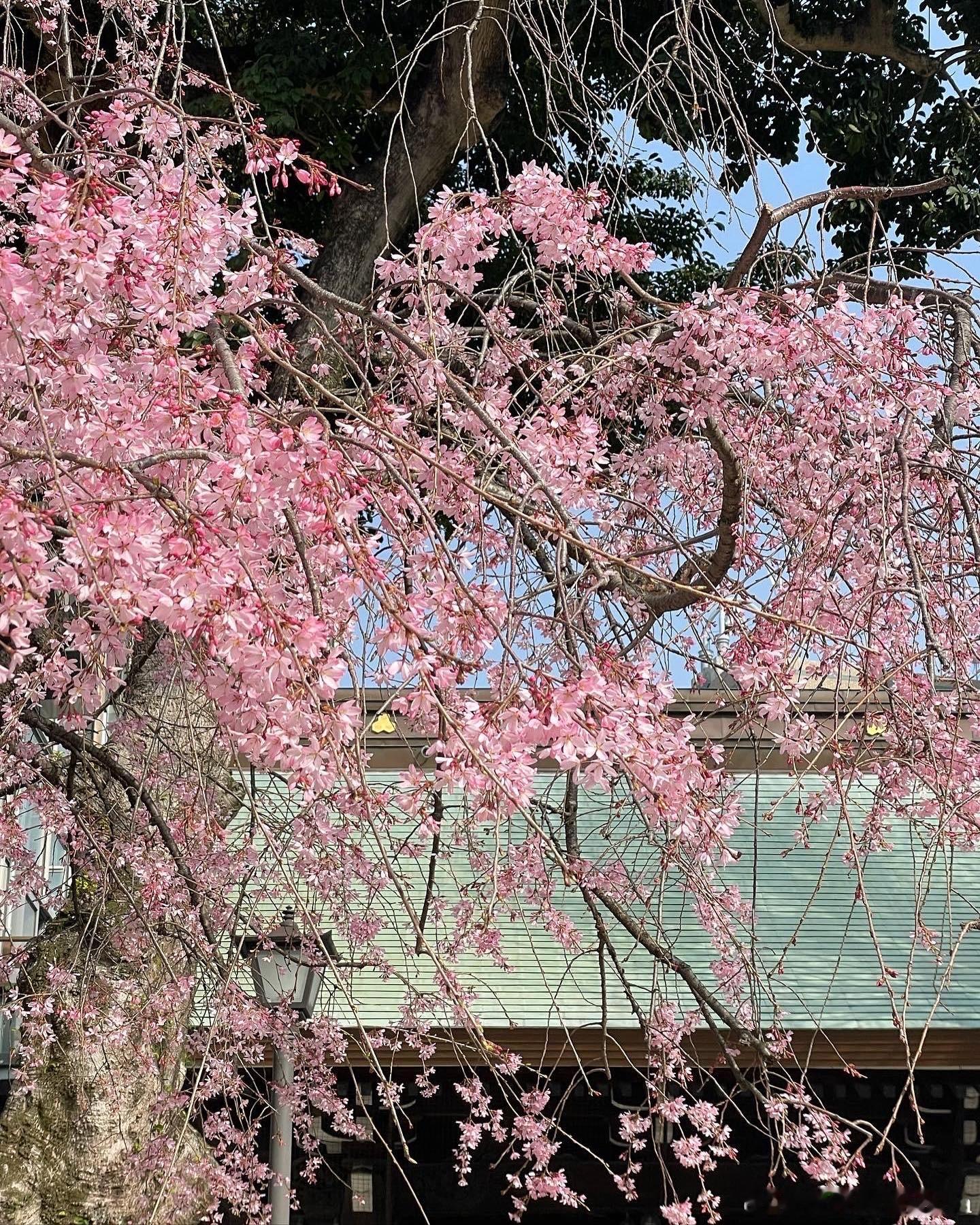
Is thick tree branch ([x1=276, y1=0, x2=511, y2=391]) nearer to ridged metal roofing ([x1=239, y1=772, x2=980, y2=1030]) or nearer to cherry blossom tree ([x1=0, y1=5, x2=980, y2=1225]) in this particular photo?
cherry blossom tree ([x1=0, y1=5, x2=980, y2=1225])

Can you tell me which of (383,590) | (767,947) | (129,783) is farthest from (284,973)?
(383,590)

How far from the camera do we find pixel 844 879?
6.84 m

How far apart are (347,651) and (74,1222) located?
2.99 meters

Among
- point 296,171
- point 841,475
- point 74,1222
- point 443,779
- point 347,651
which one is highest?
point 296,171

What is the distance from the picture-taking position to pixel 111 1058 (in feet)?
13.9

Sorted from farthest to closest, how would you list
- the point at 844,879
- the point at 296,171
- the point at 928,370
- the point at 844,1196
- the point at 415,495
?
the point at 844,879
the point at 844,1196
the point at 928,370
the point at 296,171
the point at 415,495

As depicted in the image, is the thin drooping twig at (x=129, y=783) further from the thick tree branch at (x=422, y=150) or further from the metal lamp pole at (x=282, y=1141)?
the thick tree branch at (x=422, y=150)

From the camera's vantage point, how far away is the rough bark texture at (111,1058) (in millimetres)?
4148

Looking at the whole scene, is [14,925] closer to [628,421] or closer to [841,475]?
[628,421]

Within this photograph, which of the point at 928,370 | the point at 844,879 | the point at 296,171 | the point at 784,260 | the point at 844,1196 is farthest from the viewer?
the point at 844,879

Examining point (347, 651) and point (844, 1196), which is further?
point (844, 1196)

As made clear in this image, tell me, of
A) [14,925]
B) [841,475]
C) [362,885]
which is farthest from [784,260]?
[14,925]

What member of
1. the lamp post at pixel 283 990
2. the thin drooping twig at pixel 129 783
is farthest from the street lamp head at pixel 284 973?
the thin drooping twig at pixel 129 783

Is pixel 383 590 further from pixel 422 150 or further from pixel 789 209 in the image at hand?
pixel 422 150
